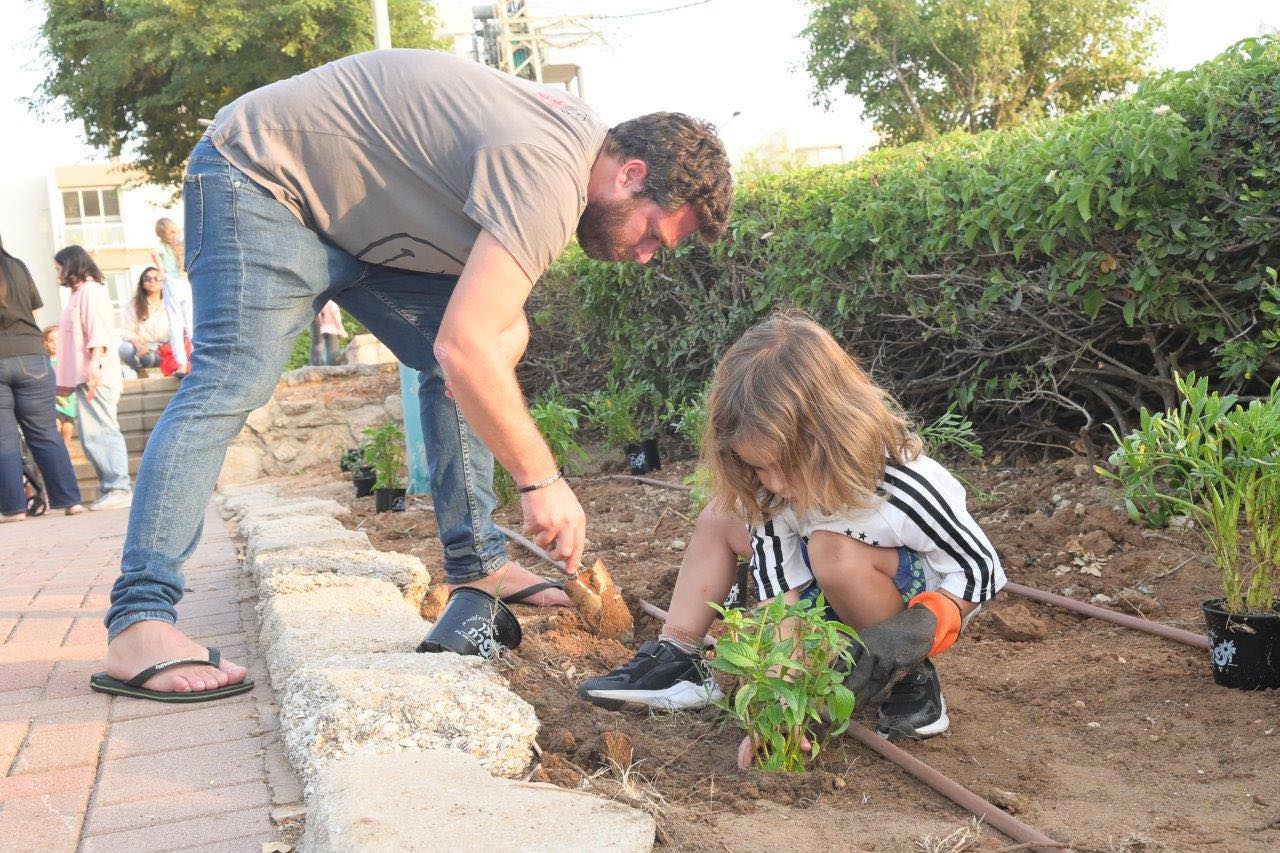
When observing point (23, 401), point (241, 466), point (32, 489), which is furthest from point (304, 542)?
point (32, 489)

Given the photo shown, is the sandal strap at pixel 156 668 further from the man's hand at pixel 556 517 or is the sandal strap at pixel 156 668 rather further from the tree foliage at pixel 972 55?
the tree foliage at pixel 972 55

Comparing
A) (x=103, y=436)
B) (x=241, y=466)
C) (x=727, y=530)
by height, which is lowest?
(x=241, y=466)

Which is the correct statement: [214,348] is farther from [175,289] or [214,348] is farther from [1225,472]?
[175,289]

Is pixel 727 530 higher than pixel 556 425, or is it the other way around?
pixel 727 530

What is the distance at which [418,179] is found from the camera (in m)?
2.42

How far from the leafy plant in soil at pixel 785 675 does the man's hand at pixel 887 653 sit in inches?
3.0

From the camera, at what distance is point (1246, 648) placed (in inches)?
88.9

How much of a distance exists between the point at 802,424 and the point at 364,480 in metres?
5.00

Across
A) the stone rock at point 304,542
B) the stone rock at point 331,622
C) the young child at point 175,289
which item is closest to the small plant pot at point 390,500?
the stone rock at point 304,542

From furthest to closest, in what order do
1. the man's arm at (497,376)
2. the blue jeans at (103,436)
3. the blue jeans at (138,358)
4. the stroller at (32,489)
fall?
the blue jeans at (138,358)
the stroller at (32,489)
the blue jeans at (103,436)
the man's arm at (497,376)

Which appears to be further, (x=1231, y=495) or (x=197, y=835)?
(x=1231, y=495)

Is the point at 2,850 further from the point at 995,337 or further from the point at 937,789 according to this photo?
the point at 995,337

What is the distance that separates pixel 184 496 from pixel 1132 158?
8.65 feet

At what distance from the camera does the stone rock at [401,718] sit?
1898mm
